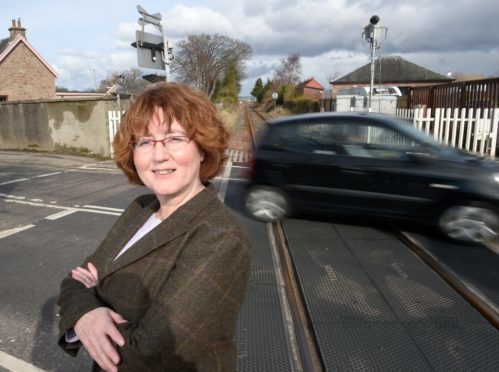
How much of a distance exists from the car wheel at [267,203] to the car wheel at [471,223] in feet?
7.13

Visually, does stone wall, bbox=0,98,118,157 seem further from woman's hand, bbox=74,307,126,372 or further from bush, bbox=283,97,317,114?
bush, bbox=283,97,317,114

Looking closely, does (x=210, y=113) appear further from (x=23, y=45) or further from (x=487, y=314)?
(x=23, y=45)

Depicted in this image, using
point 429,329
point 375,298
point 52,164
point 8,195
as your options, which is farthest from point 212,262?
point 52,164

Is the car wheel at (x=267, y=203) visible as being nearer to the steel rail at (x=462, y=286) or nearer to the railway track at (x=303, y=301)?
the railway track at (x=303, y=301)

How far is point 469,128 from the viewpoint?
12289 mm

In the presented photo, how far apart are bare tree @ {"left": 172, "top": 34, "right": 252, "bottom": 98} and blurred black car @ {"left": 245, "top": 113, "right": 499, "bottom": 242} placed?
1611 inches

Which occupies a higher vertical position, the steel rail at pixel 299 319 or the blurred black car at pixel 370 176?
the blurred black car at pixel 370 176

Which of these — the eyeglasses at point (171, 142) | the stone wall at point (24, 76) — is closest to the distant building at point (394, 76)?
the stone wall at point (24, 76)

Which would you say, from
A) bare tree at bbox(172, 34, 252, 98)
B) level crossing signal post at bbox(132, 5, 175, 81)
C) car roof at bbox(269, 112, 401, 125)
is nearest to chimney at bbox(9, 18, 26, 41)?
bare tree at bbox(172, 34, 252, 98)

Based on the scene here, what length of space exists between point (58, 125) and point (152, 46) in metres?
7.42

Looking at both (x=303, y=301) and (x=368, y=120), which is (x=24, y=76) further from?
(x=303, y=301)

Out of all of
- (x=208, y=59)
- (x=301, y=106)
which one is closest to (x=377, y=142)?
(x=301, y=106)

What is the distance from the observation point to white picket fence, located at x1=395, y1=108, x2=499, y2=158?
12.0 metres

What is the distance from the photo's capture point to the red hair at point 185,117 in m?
1.53
